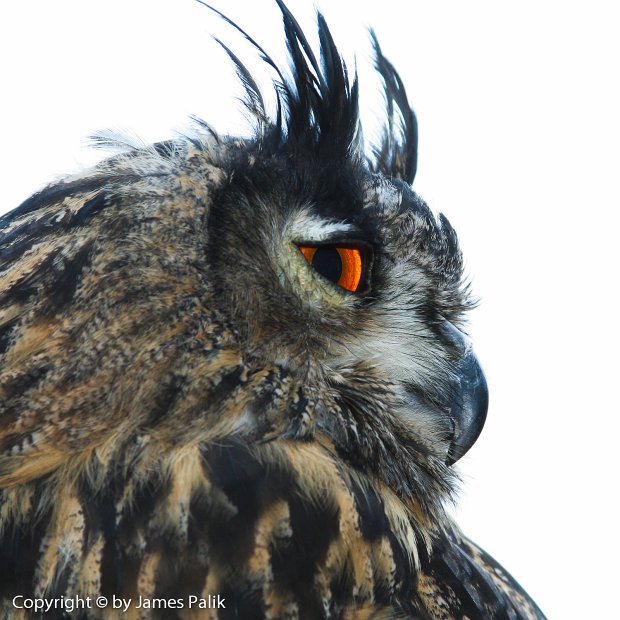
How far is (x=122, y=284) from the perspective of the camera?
1.70 m

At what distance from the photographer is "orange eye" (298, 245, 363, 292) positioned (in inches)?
74.5

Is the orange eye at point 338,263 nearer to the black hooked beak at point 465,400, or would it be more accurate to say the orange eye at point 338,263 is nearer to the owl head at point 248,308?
the owl head at point 248,308

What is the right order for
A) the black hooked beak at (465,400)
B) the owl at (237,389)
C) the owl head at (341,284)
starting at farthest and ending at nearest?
1. the black hooked beak at (465,400)
2. the owl head at (341,284)
3. the owl at (237,389)

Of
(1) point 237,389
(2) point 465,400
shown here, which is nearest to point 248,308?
(1) point 237,389

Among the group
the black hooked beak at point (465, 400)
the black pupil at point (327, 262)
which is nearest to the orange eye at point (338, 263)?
the black pupil at point (327, 262)

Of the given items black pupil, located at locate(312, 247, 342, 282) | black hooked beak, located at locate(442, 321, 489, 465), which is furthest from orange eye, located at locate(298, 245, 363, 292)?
black hooked beak, located at locate(442, 321, 489, 465)

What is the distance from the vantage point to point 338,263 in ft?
6.29

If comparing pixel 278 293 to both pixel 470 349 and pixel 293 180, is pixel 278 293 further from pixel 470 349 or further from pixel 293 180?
pixel 470 349

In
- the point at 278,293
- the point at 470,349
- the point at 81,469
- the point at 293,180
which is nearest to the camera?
the point at 81,469

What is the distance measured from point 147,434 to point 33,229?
0.51 meters

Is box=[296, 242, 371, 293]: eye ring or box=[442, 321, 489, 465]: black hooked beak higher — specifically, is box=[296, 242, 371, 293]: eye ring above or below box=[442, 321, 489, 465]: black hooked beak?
above

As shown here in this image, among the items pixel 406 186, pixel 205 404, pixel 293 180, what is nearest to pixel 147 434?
pixel 205 404

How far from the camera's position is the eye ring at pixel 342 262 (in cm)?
189

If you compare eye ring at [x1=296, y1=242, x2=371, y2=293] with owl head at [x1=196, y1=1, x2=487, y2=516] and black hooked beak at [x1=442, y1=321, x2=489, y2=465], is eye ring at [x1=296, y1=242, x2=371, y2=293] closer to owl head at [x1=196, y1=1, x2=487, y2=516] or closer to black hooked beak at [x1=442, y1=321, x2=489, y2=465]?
owl head at [x1=196, y1=1, x2=487, y2=516]
